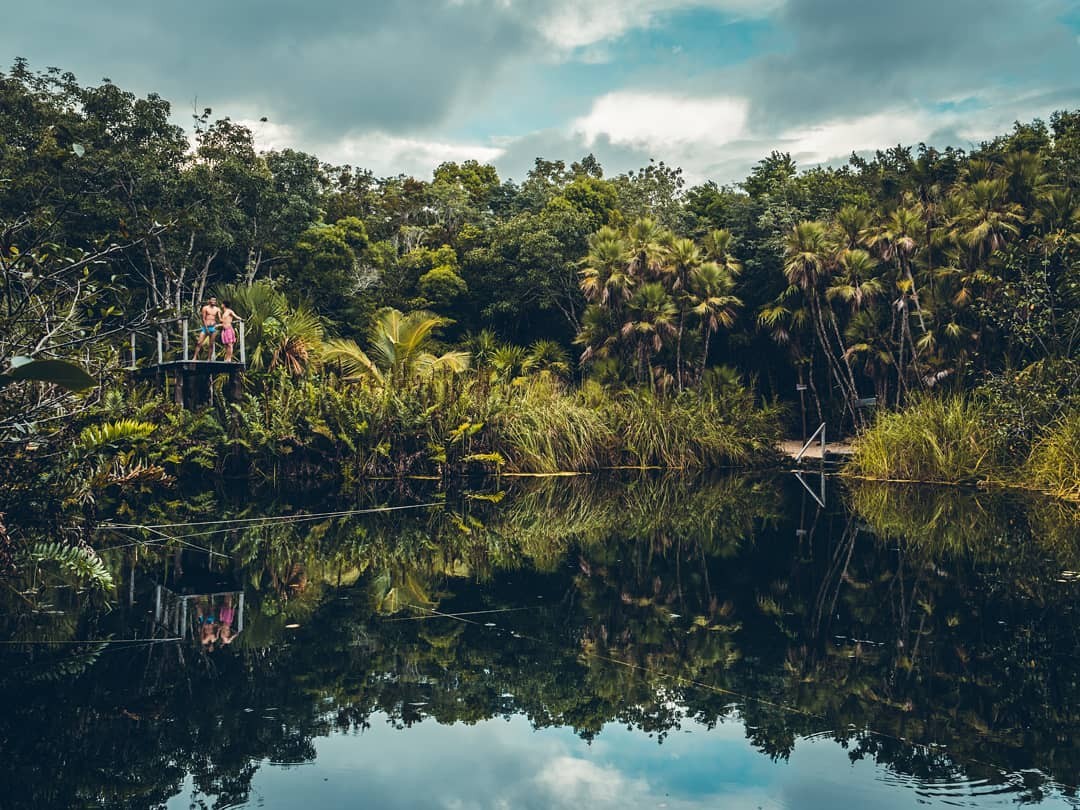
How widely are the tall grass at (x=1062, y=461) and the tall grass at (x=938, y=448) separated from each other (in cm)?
99

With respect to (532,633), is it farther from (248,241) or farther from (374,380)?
(248,241)

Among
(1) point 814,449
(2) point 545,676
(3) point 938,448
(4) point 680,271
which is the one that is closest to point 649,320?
(4) point 680,271

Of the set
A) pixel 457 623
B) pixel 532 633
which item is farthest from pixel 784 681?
pixel 457 623

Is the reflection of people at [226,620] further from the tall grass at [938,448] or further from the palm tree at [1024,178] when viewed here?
the palm tree at [1024,178]

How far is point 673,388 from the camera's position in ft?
77.3

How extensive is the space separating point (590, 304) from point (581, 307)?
311cm

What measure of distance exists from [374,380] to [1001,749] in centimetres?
1551

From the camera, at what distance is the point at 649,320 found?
2306 centimetres

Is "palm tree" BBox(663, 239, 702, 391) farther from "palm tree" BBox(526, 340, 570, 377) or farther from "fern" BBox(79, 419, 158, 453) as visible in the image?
"fern" BBox(79, 419, 158, 453)

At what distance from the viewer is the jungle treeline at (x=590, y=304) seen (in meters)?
15.3

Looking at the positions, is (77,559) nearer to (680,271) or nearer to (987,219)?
(987,219)

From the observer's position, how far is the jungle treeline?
50.3 feet

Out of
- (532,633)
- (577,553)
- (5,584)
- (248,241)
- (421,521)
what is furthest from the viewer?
(248,241)

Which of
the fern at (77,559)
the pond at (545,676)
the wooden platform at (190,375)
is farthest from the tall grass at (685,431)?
the fern at (77,559)
